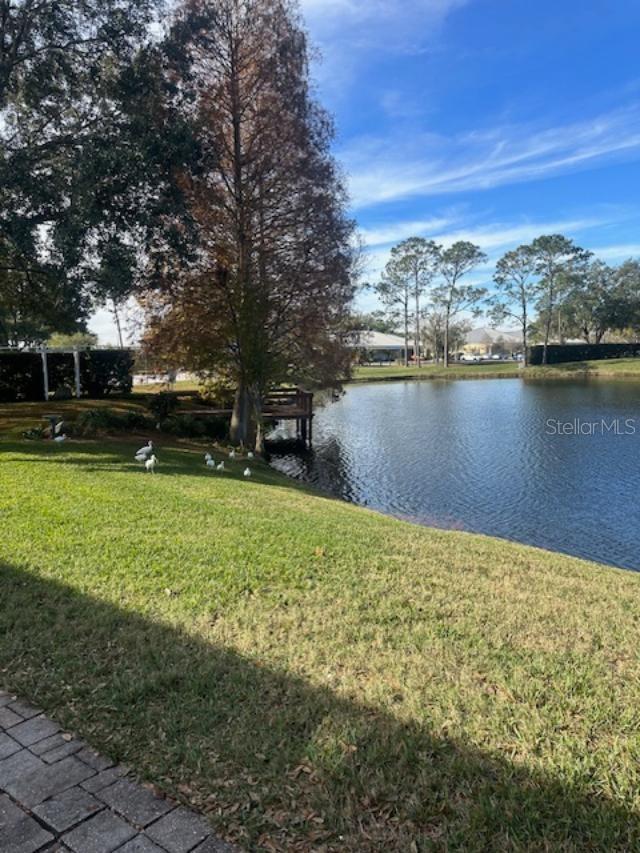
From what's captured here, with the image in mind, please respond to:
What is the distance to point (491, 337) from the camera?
91.7 meters

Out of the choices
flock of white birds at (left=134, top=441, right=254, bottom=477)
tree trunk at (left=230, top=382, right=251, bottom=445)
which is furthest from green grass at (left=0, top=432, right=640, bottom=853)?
tree trunk at (left=230, top=382, right=251, bottom=445)

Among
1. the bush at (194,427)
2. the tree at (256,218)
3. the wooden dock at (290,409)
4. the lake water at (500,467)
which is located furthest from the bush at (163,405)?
the lake water at (500,467)

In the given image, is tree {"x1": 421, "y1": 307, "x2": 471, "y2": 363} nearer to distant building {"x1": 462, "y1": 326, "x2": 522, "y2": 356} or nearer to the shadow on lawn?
distant building {"x1": 462, "y1": 326, "x2": 522, "y2": 356}

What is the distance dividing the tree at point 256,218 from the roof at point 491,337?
77563 millimetres

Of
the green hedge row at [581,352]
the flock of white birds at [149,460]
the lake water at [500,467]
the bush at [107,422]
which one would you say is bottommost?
the lake water at [500,467]

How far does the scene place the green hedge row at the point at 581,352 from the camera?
54188mm

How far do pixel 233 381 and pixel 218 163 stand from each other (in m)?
5.91

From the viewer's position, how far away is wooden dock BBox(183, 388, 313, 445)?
18.2 metres

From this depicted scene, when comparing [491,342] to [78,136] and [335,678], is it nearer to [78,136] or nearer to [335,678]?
[78,136]

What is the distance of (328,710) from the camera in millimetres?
2533

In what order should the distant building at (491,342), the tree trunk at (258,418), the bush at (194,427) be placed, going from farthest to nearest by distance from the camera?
1. the distant building at (491,342)
2. the tree trunk at (258,418)
3. the bush at (194,427)

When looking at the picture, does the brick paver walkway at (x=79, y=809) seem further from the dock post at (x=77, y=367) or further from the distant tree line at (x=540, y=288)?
the distant tree line at (x=540, y=288)

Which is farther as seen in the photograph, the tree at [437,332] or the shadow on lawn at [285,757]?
the tree at [437,332]

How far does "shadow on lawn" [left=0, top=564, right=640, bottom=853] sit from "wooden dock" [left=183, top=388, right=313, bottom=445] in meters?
14.9
